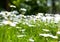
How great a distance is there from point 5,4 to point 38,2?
1.56 meters


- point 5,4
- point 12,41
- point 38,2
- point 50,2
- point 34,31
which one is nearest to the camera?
point 50,2

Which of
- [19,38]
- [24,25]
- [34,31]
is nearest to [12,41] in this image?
[19,38]

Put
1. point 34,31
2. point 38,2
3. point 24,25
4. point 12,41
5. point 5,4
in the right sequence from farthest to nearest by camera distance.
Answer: point 38,2, point 5,4, point 24,25, point 34,31, point 12,41

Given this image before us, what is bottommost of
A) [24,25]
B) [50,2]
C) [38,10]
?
[38,10]

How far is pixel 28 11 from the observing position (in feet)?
33.1

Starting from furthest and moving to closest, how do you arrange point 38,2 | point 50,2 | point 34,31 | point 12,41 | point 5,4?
1. point 38,2
2. point 5,4
3. point 34,31
4. point 12,41
5. point 50,2

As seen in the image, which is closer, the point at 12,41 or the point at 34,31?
the point at 12,41

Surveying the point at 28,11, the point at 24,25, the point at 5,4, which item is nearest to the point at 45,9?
the point at 28,11

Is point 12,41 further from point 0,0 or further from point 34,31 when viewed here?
point 0,0

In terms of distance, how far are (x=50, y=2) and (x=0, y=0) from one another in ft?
27.1

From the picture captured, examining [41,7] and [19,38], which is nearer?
[19,38]

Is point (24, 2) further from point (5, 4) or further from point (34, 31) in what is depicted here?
point (34, 31)

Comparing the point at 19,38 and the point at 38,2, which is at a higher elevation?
the point at 19,38

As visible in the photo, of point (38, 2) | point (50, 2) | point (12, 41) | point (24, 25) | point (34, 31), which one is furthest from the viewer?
point (38, 2)
